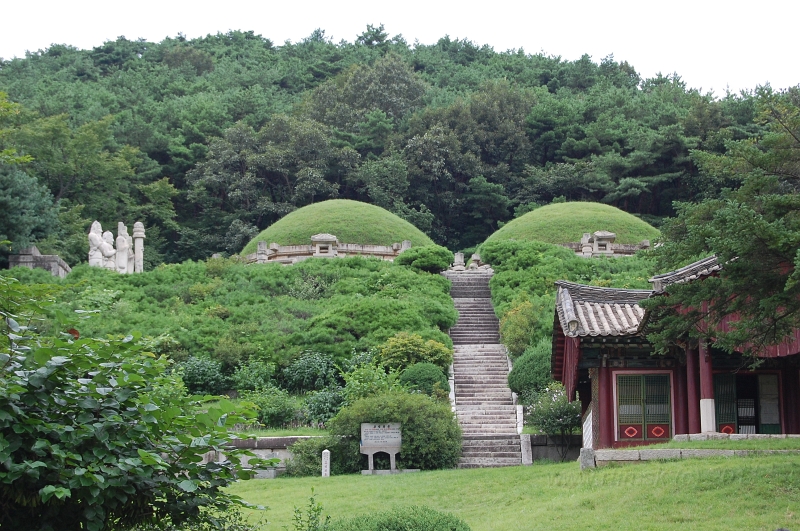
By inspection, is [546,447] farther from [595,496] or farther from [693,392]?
[595,496]

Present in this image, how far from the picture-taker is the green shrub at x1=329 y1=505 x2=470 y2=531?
10797 mm

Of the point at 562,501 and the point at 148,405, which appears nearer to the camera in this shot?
the point at 148,405

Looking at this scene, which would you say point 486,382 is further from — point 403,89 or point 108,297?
point 403,89

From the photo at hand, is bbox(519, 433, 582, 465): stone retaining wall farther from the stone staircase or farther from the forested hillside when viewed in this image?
the forested hillside

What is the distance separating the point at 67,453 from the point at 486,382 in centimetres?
2093

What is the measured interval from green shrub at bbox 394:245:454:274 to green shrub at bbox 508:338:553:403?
45.4 ft

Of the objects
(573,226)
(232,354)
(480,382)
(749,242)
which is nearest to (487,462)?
(480,382)

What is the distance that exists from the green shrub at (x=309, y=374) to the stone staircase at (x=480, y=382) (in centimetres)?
343

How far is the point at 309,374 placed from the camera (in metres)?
28.1

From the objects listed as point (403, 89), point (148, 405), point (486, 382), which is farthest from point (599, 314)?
point (403, 89)

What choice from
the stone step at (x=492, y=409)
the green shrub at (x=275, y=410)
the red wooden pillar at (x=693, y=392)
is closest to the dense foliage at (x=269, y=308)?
the green shrub at (x=275, y=410)

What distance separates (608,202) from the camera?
58.6 m

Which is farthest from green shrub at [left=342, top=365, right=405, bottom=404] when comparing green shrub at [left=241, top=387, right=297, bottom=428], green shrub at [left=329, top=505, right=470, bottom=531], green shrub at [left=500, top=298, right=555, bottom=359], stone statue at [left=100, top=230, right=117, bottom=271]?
stone statue at [left=100, top=230, right=117, bottom=271]

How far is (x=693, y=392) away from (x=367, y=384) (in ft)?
26.7
